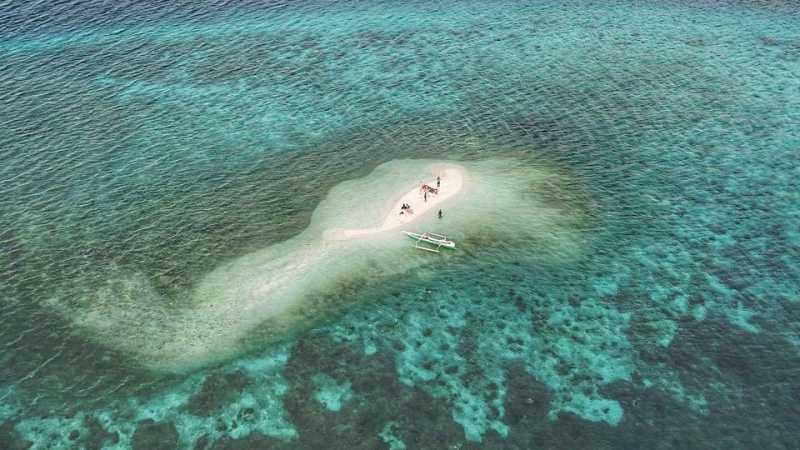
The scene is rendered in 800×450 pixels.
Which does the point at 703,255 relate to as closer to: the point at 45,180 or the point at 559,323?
the point at 559,323

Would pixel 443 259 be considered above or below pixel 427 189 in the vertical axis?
below

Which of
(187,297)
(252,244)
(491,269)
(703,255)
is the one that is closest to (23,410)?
(187,297)

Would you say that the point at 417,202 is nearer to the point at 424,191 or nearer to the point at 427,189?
the point at 424,191

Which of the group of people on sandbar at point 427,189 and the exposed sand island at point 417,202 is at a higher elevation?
the group of people on sandbar at point 427,189

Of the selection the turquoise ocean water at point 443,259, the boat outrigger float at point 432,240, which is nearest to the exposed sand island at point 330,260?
the boat outrigger float at point 432,240

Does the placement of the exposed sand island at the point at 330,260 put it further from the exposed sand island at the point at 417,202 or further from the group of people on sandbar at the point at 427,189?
A: the group of people on sandbar at the point at 427,189

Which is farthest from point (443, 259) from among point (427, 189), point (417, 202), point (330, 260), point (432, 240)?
point (427, 189)

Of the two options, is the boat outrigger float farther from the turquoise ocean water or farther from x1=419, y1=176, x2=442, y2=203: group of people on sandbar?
x1=419, y1=176, x2=442, y2=203: group of people on sandbar
